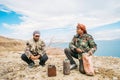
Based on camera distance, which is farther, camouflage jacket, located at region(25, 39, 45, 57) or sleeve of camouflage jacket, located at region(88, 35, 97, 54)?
camouflage jacket, located at region(25, 39, 45, 57)

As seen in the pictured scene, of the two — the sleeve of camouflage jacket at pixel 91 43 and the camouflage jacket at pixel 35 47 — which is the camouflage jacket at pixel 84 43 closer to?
Answer: the sleeve of camouflage jacket at pixel 91 43

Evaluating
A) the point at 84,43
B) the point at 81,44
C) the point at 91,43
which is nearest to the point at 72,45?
the point at 81,44

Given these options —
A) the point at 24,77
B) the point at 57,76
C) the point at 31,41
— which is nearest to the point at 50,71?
the point at 57,76

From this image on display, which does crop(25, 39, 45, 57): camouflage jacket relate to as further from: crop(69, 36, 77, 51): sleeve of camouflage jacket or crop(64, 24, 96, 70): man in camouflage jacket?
crop(69, 36, 77, 51): sleeve of camouflage jacket

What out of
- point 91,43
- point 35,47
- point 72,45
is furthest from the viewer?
point 35,47

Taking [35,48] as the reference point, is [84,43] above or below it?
above

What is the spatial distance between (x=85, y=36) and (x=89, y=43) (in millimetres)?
368

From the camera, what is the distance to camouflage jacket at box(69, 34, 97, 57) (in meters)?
10.8

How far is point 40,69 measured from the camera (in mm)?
11562

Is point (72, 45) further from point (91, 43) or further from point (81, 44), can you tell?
point (91, 43)

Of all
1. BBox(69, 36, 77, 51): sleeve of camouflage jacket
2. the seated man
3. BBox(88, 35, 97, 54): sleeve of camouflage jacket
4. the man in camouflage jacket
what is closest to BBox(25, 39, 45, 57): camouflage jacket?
the seated man

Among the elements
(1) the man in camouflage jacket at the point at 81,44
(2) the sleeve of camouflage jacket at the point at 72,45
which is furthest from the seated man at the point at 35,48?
(2) the sleeve of camouflage jacket at the point at 72,45

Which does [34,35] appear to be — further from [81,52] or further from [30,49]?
[81,52]

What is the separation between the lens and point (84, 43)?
10883mm
